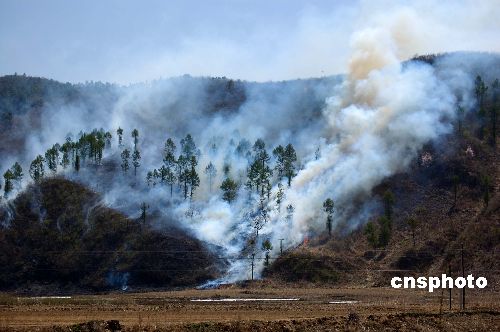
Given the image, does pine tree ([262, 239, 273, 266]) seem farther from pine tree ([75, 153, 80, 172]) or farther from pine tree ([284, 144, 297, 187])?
pine tree ([75, 153, 80, 172])

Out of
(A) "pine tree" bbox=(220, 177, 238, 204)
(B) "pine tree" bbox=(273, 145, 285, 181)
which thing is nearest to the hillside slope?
(B) "pine tree" bbox=(273, 145, 285, 181)

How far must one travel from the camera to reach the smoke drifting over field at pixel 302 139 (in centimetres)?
11938

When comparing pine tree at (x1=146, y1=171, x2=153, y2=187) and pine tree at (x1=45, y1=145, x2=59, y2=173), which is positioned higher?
pine tree at (x1=45, y1=145, x2=59, y2=173)

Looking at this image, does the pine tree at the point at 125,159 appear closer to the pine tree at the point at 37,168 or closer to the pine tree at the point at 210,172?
the pine tree at the point at 37,168

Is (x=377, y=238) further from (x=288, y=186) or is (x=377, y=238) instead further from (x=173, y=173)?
(x=173, y=173)

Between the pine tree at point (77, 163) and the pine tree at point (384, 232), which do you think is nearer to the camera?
the pine tree at point (384, 232)

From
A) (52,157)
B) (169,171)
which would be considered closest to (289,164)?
(169,171)

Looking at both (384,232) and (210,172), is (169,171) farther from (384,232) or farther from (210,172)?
(384,232)

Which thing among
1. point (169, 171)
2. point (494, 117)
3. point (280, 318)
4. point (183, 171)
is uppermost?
point (494, 117)

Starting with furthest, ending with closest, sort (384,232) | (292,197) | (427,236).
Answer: (292,197) → (384,232) → (427,236)

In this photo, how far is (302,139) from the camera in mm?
163875

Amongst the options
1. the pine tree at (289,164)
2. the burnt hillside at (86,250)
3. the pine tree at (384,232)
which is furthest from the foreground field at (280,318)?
the pine tree at (289,164)

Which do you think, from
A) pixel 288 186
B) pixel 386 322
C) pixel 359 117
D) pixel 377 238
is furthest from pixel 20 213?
pixel 386 322

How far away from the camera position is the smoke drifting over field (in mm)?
119375
